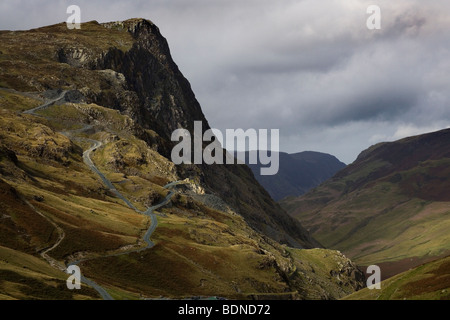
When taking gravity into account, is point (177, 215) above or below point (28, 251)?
above

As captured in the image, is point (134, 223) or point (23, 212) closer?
point (23, 212)

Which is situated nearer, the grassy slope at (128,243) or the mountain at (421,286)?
the mountain at (421,286)

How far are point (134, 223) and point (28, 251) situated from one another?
51195 millimetres

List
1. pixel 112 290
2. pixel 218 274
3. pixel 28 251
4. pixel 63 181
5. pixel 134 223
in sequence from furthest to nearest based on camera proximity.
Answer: pixel 63 181
pixel 134 223
pixel 218 274
pixel 28 251
pixel 112 290

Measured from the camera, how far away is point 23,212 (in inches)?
4688

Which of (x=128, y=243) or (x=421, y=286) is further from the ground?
(x=128, y=243)

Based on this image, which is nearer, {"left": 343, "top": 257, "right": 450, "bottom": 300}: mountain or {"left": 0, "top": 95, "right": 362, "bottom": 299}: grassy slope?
{"left": 343, "top": 257, "right": 450, "bottom": 300}: mountain

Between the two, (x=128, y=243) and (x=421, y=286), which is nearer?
(x=421, y=286)

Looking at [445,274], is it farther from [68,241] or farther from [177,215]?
[177,215]
